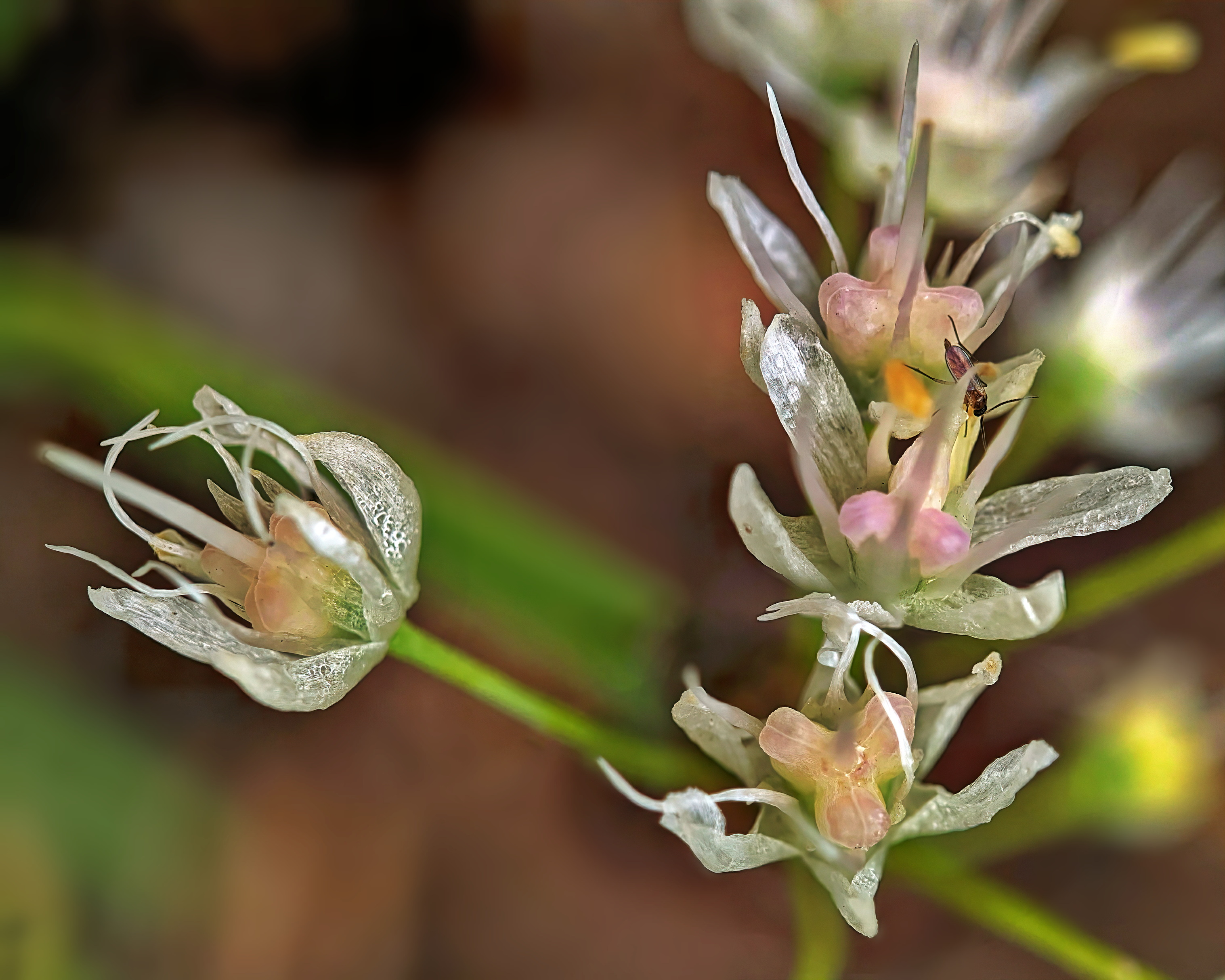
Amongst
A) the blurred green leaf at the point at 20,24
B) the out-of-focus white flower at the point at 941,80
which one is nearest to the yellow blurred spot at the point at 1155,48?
the out-of-focus white flower at the point at 941,80

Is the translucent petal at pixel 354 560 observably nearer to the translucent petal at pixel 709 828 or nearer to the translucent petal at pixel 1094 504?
the translucent petal at pixel 709 828

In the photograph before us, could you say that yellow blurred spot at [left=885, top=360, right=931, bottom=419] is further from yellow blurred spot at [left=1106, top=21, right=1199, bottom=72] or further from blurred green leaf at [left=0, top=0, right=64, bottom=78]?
blurred green leaf at [left=0, top=0, right=64, bottom=78]

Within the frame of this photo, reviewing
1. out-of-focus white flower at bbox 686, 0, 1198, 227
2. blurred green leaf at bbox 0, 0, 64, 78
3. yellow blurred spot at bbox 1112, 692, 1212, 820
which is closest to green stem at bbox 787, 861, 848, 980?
yellow blurred spot at bbox 1112, 692, 1212, 820

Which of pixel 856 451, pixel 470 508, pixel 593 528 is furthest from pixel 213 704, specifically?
pixel 856 451

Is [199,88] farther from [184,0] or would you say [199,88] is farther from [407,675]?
[407,675]

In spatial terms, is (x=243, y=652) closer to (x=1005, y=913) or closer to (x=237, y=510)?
(x=237, y=510)

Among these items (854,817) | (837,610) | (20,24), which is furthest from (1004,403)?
(20,24)
